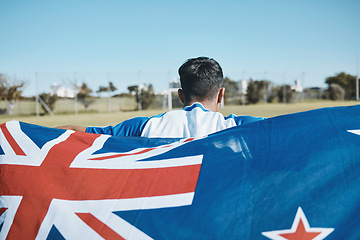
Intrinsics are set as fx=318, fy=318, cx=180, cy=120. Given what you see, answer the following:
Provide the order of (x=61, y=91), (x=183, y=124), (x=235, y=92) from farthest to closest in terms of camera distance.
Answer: (x=235, y=92)
(x=61, y=91)
(x=183, y=124)

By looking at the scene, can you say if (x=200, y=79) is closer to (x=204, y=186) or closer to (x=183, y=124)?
(x=183, y=124)

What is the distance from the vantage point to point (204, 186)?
127cm

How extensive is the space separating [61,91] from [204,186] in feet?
75.6

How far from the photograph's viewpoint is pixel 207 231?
118 centimetres

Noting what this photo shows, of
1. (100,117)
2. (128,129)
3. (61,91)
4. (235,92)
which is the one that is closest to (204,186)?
(128,129)

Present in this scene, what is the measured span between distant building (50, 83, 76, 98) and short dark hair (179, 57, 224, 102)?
22.1 metres

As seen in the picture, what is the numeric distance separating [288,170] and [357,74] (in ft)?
131

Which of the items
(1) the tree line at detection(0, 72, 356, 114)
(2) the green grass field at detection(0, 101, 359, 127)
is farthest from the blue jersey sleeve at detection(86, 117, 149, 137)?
(1) the tree line at detection(0, 72, 356, 114)

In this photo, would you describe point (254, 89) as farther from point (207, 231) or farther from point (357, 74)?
point (207, 231)

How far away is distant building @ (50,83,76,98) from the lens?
73.0 feet

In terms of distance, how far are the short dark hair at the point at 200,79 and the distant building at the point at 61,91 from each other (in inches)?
869

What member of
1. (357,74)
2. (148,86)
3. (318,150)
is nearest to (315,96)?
(357,74)

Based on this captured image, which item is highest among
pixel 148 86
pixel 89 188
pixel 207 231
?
pixel 148 86

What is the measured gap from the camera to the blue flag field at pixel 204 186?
1177 mm
